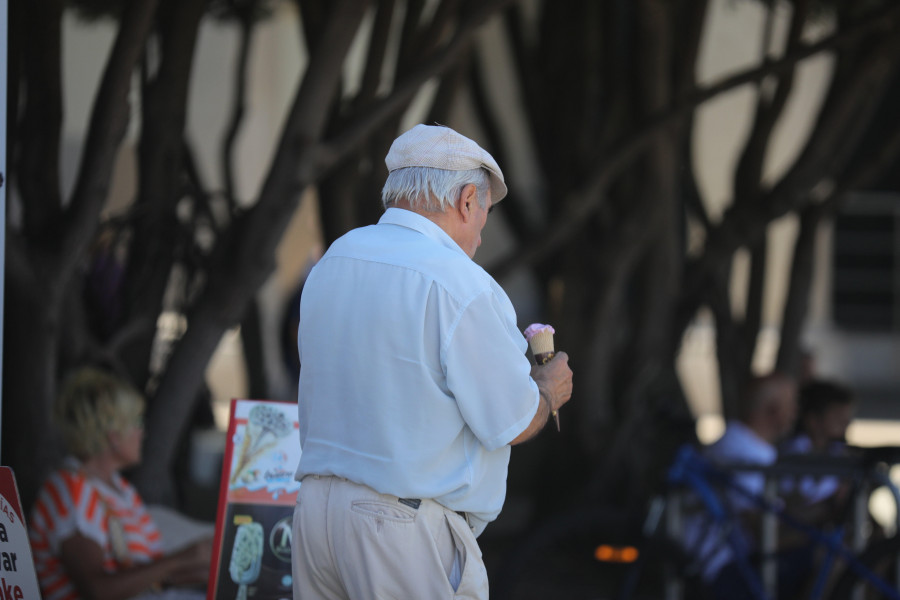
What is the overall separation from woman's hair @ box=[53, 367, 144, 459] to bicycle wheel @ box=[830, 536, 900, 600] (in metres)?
2.98

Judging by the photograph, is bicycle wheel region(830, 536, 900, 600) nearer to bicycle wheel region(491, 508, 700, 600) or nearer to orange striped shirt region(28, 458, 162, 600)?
bicycle wheel region(491, 508, 700, 600)

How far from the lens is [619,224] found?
23.4 feet

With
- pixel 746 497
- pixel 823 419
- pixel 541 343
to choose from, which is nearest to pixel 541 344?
pixel 541 343

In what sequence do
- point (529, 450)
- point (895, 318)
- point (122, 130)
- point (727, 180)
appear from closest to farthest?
1. point (122, 130)
2. point (529, 450)
3. point (727, 180)
4. point (895, 318)

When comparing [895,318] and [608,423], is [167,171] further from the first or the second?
[895,318]

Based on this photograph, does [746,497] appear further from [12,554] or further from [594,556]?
[12,554]

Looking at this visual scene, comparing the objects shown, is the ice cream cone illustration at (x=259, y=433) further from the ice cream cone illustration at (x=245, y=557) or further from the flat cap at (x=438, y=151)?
the flat cap at (x=438, y=151)

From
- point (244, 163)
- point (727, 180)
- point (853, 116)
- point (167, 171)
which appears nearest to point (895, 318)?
point (727, 180)

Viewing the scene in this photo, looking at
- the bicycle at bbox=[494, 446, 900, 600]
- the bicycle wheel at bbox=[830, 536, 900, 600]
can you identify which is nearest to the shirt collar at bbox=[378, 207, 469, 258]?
the bicycle at bbox=[494, 446, 900, 600]

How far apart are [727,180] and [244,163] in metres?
4.97

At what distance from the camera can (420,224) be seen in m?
2.46

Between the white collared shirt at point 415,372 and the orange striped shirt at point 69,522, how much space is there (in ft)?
4.57

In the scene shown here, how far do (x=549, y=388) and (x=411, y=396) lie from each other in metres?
0.31

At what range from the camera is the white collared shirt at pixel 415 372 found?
2.33 metres
